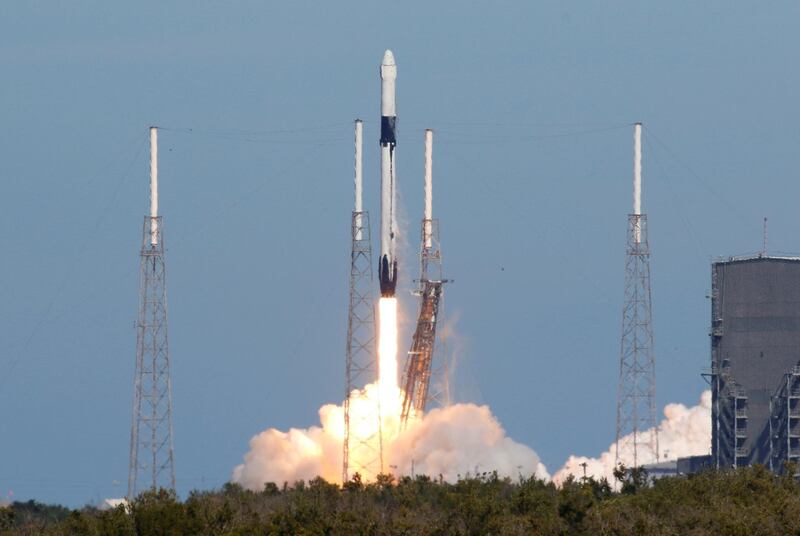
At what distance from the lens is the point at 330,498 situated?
10488cm

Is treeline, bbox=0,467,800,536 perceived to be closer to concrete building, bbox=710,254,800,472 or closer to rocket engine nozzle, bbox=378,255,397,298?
rocket engine nozzle, bbox=378,255,397,298

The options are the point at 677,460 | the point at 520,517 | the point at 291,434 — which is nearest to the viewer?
the point at 520,517

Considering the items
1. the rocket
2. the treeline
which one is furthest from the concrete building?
the rocket

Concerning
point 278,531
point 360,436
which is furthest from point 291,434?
point 278,531

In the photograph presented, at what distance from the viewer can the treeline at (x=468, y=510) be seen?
294 ft

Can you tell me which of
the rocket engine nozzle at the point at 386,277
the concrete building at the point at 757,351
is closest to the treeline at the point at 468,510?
the rocket engine nozzle at the point at 386,277

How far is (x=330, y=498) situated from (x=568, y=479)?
19.6 metres

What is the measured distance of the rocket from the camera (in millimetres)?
110625

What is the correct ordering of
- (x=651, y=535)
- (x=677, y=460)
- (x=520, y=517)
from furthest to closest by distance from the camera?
(x=677, y=460) < (x=520, y=517) < (x=651, y=535)

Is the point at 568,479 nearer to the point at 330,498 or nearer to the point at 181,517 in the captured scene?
the point at 330,498

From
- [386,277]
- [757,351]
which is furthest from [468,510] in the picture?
[757,351]

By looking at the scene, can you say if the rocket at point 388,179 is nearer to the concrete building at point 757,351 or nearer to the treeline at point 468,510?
the treeline at point 468,510

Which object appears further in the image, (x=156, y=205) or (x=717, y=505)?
(x=156, y=205)

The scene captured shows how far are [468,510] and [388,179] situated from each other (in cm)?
2134
